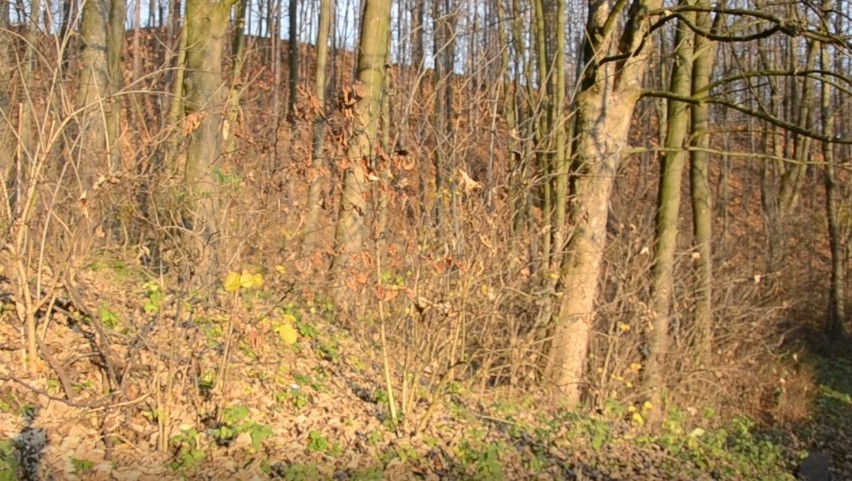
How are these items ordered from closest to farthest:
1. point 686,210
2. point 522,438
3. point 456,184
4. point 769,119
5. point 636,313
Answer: point 456,184, point 522,438, point 769,119, point 636,313, point 686,210

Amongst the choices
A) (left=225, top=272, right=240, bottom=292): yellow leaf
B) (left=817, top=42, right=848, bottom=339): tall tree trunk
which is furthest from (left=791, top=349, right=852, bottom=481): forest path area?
(left=225, top=272, right=240, bottom=292): yellow leaf

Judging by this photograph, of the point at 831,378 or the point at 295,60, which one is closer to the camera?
the point at 831,378

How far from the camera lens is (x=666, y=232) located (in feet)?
32.2

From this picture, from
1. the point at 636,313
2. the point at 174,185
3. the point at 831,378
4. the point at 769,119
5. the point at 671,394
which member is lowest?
the point at 831,378

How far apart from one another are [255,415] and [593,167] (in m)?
4.29

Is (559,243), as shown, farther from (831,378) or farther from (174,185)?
(831,378)

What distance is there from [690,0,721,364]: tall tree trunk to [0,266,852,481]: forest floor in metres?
2.19

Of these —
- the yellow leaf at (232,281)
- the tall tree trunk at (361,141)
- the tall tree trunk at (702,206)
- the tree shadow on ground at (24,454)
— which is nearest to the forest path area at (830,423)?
the tall tree trunk at (702,206)

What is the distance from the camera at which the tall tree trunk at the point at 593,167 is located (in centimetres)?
810

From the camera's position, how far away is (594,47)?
8.26m

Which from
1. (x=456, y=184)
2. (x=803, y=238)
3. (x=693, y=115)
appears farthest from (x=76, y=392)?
(x=803, y=238)

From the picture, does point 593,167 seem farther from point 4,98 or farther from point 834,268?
point 834,268

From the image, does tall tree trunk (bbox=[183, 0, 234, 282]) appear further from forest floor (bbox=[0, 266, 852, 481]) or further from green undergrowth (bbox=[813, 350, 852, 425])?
green undergrowth (bbox=[813, 350, 852, 425])

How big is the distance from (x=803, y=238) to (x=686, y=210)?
2988mm
